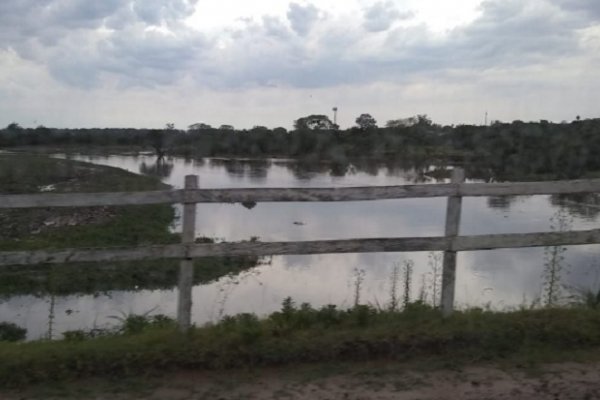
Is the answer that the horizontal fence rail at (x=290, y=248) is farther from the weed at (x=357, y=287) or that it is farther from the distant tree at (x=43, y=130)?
the distant tree at (x=43, y=130)

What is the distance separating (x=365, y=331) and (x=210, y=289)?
12.2 metres

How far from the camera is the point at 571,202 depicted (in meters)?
26.8

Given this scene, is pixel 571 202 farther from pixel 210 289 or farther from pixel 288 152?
pixel 210 289

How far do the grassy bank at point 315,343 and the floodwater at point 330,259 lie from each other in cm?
168

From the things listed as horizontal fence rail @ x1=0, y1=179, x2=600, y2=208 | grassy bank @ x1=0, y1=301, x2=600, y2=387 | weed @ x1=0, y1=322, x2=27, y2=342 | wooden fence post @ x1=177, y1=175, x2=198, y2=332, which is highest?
horizontal fence rail @ x1=0, y1=179, x2=600, y2=208

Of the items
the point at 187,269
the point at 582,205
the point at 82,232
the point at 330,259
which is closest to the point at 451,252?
the point at 187,269

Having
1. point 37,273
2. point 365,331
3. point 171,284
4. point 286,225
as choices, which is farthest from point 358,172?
point 365,331

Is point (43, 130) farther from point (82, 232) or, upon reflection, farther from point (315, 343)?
point (315, 343)

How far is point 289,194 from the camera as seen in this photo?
5.56 meters

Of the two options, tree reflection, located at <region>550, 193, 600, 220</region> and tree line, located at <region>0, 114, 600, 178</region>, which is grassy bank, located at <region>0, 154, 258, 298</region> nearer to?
tree line, located at <region>0, 114, 600, 178</region>

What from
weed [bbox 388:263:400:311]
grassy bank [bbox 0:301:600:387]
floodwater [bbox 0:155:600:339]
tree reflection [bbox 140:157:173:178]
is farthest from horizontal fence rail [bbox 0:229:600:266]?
tree reflection [bbox 140:157:173:178]

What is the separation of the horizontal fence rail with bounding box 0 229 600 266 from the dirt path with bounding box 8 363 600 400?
1.03 metres

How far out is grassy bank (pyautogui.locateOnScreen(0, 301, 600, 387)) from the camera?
489 centimetres

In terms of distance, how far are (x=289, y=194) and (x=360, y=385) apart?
1.78m
